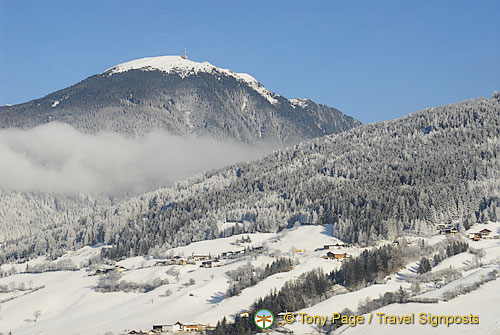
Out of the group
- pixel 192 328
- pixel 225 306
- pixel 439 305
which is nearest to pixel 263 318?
pixel 192 328

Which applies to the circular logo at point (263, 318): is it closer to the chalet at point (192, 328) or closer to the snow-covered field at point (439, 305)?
the snow-covered field at point (439, 305)

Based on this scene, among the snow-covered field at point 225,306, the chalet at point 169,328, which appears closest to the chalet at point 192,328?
the chalet at point 169,328

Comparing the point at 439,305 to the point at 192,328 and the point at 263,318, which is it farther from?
the point at 192,328

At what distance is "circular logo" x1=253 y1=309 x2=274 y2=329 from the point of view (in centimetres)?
13738

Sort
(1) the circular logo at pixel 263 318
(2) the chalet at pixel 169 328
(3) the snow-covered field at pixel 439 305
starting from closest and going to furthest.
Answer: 1. (3) the snow-covered field at pixel 439 305
2. (1) the circular logo at pixel 263 318
3. (2) the chalet at pixel 169 328

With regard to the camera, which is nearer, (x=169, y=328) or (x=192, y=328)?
(x=192, y=328)

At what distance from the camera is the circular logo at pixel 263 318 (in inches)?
5408

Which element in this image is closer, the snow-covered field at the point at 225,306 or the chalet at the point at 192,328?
the snow-covered field at the point at 225,306

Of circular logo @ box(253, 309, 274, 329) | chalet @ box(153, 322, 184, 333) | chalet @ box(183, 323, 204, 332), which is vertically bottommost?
chalet @ box(183, 323, 204, 332)

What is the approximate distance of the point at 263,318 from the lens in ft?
464

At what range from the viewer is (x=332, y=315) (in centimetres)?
14200

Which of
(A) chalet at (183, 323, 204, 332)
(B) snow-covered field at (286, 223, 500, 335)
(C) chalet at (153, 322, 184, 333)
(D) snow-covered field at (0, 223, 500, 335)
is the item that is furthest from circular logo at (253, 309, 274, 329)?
(C) chalet at (153, 322, 184, 333)

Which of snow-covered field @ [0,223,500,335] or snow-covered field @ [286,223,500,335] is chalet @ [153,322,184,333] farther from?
snow-covered field @ [286,223,500,335]

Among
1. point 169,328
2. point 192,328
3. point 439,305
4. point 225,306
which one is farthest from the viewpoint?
point 225,306
